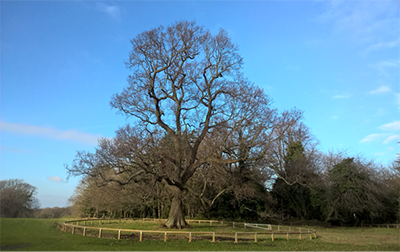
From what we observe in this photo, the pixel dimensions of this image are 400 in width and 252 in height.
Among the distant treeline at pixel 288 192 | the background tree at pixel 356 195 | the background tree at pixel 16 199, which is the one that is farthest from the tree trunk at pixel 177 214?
the background tree at pixel 16 199

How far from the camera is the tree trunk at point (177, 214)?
72.0ft

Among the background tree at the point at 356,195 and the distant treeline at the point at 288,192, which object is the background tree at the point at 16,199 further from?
the background tree at the point at 356,195

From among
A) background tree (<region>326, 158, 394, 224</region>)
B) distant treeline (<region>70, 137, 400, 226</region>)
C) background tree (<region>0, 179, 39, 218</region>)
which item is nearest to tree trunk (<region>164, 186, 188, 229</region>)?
distant treeline (<region>70, 137, 400, 226</region>)

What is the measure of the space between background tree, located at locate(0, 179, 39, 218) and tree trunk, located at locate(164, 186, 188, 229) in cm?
3896

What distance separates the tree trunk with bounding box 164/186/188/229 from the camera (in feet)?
72.0

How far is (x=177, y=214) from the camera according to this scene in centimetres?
2247

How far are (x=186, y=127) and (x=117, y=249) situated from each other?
14.0m

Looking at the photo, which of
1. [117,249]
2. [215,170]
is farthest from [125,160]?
[117,249]

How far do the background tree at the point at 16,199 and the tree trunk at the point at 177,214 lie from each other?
128ft

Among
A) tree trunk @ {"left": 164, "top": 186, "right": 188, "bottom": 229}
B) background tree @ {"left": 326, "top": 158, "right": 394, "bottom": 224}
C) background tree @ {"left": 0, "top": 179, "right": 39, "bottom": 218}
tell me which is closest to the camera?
tree trunk @ {"left": 164, "top": 186, "right": 188, "bottom": 229}

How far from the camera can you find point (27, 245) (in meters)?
13.3

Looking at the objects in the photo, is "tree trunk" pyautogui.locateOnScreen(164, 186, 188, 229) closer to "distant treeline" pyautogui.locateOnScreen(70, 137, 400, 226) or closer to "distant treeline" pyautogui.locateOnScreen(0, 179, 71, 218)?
"distant treeline" pyautogui.locateOnScreen(70, 137, 400, 226)

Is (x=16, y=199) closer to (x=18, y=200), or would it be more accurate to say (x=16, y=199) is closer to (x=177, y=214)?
(x=18, y=200)

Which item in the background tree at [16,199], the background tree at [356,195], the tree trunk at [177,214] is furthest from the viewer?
the background tree at [16,199]
